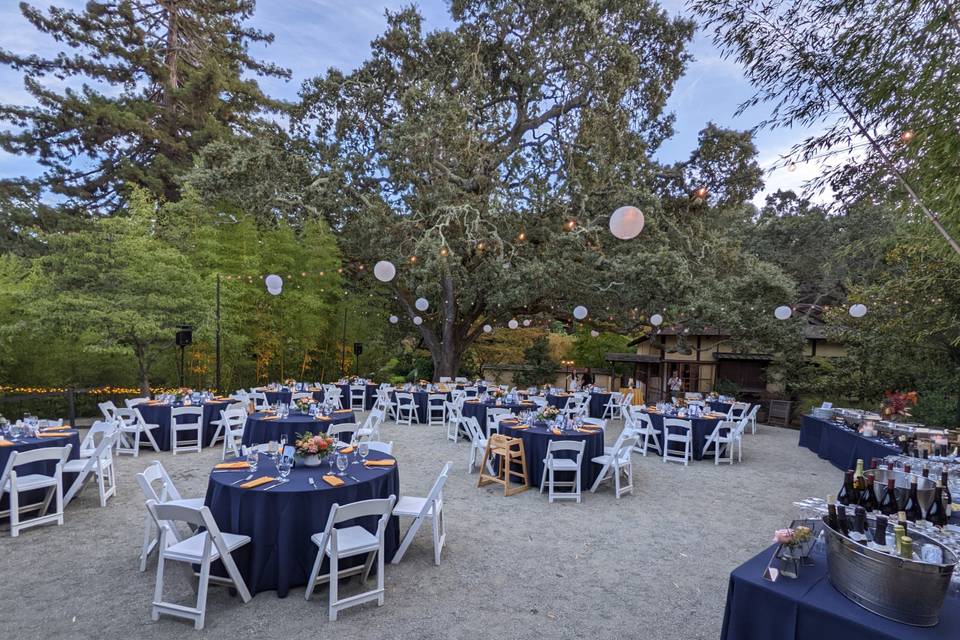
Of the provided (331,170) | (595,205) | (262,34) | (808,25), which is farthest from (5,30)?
(808,25)

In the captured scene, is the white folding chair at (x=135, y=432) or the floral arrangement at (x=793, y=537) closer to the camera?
the floral arrangement at (x=793, y=537)

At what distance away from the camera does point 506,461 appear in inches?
233

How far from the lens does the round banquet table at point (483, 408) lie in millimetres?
9497

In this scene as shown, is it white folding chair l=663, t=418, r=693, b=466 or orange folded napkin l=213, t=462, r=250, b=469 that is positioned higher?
orange folded napkin l=213, t=462, r=250, b=469

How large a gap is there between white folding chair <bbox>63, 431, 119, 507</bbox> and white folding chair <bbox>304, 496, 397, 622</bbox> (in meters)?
3.16

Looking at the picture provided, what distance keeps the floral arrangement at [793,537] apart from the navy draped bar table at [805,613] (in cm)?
13

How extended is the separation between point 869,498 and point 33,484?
6.56 metres

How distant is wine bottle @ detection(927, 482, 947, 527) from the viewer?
2822 mm

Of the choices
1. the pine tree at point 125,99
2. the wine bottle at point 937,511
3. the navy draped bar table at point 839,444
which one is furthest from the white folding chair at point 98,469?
the pine tree at point 125,99

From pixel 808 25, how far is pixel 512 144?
11.2 metres

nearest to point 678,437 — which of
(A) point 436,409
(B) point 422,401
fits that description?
(A) point 436,409

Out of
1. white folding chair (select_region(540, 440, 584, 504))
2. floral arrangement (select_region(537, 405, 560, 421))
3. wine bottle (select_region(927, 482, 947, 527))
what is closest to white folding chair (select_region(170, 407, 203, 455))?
floral arrangement (select_region(537, 405, 560, 421))

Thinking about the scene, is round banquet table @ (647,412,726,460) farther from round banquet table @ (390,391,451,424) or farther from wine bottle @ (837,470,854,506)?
round banquet table @ (390,391,451,424)

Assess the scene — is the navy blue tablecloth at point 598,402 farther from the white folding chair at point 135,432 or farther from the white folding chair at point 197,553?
the white folding chair at point 197,553
